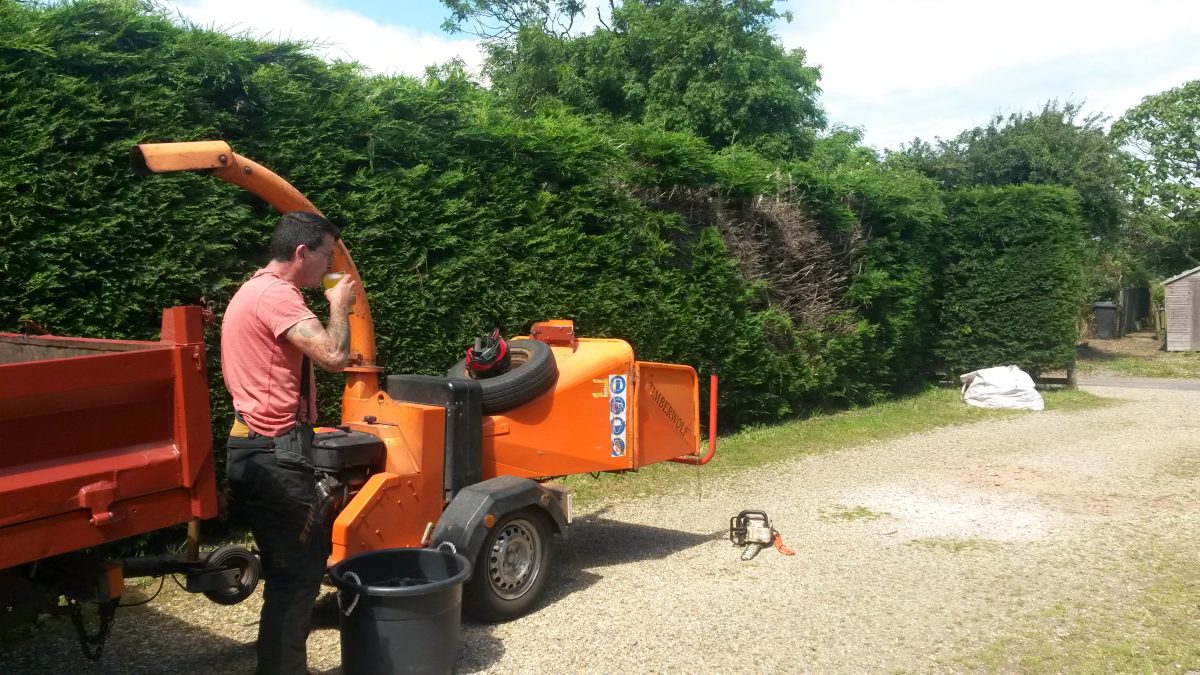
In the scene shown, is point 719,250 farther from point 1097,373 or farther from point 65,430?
point 1097,373

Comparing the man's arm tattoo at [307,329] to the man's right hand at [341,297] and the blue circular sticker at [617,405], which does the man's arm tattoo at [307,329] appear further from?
the blue circular sticker at [617,405]

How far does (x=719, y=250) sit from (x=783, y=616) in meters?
6.29

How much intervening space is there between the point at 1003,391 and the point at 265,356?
44.6ft

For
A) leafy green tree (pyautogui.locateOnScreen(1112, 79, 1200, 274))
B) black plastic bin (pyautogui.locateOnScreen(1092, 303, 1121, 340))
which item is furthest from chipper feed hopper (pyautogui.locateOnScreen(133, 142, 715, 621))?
leafy green tree (pyautogui.locateOnScreen(1112, 79, 1200, 274))

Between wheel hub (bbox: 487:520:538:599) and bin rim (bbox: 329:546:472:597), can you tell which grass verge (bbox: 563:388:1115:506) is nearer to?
wheel hub (bbox: 487:520:538:599)

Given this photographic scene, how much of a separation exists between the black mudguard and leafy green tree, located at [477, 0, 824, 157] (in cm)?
1432

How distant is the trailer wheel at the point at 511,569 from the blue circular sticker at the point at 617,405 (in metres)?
0.84

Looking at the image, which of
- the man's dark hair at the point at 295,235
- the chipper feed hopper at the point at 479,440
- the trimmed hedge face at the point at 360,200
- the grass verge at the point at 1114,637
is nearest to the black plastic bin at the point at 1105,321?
the trimmed hedge face at the point at 360,200

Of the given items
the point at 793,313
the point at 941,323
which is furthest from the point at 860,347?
the point at 941,323

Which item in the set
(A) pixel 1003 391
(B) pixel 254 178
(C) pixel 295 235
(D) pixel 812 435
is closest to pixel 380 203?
(B) pixel 254 178

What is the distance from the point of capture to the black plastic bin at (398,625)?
13.1ft

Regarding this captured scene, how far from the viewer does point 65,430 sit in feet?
10.4

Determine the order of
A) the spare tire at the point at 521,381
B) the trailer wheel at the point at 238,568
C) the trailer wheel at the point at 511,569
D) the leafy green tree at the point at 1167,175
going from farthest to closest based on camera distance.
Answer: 1. the leafy green tree at the point at 1167,175
2. the spare tire at the point at 521,381
3. the trailer wheel at the point at 511,569
4. the trailer wheel at the point at 238,568

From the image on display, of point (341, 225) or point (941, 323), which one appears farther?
point (941, 323)
